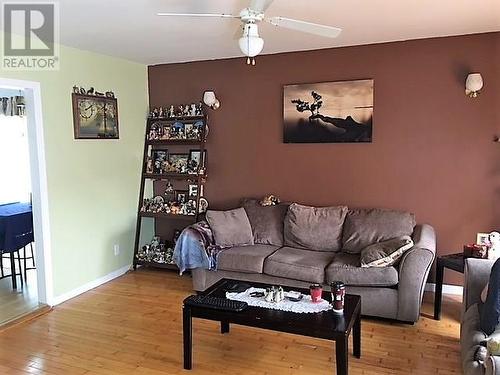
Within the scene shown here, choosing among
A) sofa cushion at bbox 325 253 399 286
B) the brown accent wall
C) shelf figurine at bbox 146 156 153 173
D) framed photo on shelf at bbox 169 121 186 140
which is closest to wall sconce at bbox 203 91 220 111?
the brown accent wall

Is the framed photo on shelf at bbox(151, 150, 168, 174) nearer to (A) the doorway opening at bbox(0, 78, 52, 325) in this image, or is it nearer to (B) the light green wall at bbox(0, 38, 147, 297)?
(B) the light green wall at bbox(0, 38, 147, 297)

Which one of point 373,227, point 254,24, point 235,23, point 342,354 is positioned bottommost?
point 342,354

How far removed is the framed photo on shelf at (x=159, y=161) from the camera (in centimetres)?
513

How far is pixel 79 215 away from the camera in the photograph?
4.36 metres

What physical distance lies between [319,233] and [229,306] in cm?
167

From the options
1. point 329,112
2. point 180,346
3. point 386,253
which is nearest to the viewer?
point 180,346

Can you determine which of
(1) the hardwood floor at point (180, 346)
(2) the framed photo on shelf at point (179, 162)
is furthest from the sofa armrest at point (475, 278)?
(2) the framed photo on shelf at point (179, 162)

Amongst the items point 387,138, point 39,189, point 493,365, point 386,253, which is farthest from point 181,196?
point 493,365

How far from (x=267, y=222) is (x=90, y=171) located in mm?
1906

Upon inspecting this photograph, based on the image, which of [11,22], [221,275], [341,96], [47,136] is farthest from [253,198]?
[11,22]

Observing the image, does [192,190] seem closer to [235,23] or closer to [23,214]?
[23,214]

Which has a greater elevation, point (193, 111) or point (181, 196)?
point (193, 111)

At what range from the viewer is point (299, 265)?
3756mm

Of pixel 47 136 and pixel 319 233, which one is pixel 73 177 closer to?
pixel 47 136
